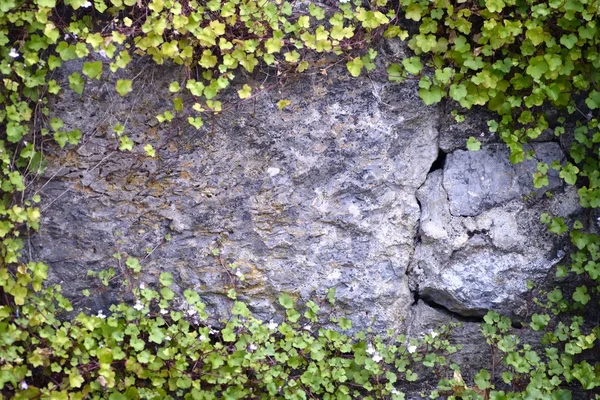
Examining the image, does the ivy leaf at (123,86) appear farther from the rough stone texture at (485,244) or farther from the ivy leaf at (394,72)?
the rough stone texture at (485,244)

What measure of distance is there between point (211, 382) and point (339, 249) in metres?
0.76

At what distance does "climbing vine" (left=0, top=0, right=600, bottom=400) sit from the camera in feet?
9.10

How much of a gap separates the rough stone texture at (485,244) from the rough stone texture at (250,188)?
0.31ft

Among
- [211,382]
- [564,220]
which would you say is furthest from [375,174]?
[211,382]

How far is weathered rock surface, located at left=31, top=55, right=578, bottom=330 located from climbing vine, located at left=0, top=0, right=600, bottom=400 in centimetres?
7

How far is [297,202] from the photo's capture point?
9.73 feet

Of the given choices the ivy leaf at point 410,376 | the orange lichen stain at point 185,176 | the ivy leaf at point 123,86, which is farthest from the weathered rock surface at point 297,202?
the ivy leaf at point 410,376

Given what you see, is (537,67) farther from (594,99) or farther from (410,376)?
(410,376)

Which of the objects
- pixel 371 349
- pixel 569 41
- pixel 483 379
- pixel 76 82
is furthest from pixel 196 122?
pixel 483 379

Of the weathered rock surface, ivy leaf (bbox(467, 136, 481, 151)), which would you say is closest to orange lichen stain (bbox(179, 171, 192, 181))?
the weathered rock surface

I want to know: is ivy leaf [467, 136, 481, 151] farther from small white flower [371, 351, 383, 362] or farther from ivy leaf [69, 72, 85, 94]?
ivy leaf [69, 72, 85, 94]

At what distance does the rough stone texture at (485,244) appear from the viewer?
117 inches

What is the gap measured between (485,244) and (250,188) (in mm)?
1013

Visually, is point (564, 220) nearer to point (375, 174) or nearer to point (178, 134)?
point (375, 174)
